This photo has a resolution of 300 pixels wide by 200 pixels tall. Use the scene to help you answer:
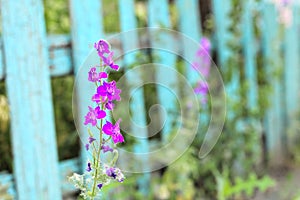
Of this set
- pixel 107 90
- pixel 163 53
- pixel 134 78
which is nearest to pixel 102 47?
pixel 107 90

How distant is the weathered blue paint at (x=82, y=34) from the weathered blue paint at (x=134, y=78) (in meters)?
0.22

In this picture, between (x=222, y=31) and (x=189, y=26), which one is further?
(x=222, y=31)

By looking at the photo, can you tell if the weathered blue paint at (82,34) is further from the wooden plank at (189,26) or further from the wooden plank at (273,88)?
the wooden plank at (273,88)

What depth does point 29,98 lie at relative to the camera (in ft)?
7.00

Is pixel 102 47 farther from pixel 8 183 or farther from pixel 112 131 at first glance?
pixel 8 183

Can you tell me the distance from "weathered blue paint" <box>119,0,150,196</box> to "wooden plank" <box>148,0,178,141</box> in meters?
0.14

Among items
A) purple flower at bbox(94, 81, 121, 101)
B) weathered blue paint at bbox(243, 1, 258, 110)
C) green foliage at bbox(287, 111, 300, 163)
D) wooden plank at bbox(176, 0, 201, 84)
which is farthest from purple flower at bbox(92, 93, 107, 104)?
green foliage at bbox(287, 111, 300, 163)

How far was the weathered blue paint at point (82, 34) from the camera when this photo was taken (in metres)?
2.36

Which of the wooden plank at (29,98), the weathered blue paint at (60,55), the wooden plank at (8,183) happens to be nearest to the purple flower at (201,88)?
the weathered blue paint at (60,55)

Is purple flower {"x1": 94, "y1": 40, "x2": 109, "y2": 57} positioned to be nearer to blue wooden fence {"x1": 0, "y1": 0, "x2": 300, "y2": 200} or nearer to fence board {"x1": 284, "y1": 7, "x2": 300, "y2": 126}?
blue wooden fence {"x1": 0, "y1": 0, "x2": 300, "y2": 200}

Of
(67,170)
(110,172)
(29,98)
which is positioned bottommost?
(67,170)

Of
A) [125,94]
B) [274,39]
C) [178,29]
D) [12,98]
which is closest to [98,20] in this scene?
[125,94]

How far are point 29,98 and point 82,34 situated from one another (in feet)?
1.35

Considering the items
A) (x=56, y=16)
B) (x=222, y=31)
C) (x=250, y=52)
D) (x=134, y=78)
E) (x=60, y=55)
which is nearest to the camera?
(x=60, y=55)
